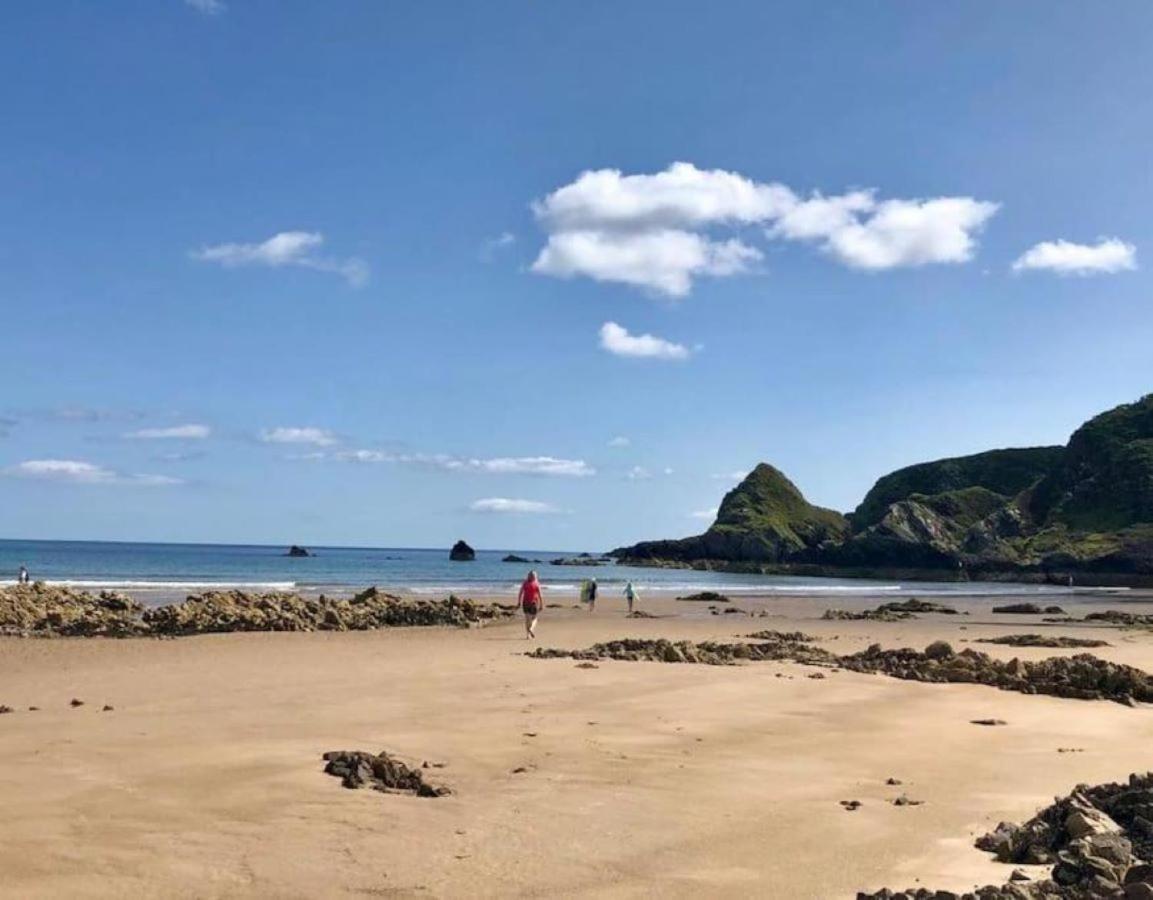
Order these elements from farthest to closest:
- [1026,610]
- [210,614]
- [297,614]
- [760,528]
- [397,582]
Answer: [760,528] < [397,582] < [1026,610] < [297,614] < [210,614]

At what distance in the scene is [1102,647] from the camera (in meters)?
27.0

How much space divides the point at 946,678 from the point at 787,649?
504 centimetres

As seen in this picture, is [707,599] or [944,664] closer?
[944,664]

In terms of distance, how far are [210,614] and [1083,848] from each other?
84.2 ft

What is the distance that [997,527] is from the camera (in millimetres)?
132250

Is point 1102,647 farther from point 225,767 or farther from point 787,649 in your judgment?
point 225,767

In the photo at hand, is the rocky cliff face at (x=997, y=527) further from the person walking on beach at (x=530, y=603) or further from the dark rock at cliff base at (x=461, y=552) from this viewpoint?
the person walking on beach at (x=530, y=603)

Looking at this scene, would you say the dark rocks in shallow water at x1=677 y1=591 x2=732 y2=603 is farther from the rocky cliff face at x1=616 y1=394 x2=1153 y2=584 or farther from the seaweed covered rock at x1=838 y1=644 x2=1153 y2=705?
the rocky cliff face at x1=616 y1=394 x2=1153 y2=584

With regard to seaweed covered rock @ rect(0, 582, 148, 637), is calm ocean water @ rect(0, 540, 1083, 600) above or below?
below

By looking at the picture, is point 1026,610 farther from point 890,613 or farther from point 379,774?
point 379,774

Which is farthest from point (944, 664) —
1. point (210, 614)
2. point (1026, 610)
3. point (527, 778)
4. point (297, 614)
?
point (1026, 610)

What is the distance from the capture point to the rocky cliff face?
112688 millimetres

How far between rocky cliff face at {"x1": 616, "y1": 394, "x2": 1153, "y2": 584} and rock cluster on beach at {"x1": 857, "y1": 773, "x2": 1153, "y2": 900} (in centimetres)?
10334

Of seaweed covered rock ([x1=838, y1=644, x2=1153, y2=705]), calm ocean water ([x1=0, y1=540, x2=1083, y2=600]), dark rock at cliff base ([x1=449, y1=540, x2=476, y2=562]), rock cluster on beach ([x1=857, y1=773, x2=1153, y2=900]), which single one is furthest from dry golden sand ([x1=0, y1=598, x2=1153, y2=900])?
dark rock at cliff base ([x1=449, y1=540, x2=476, y2=562])
